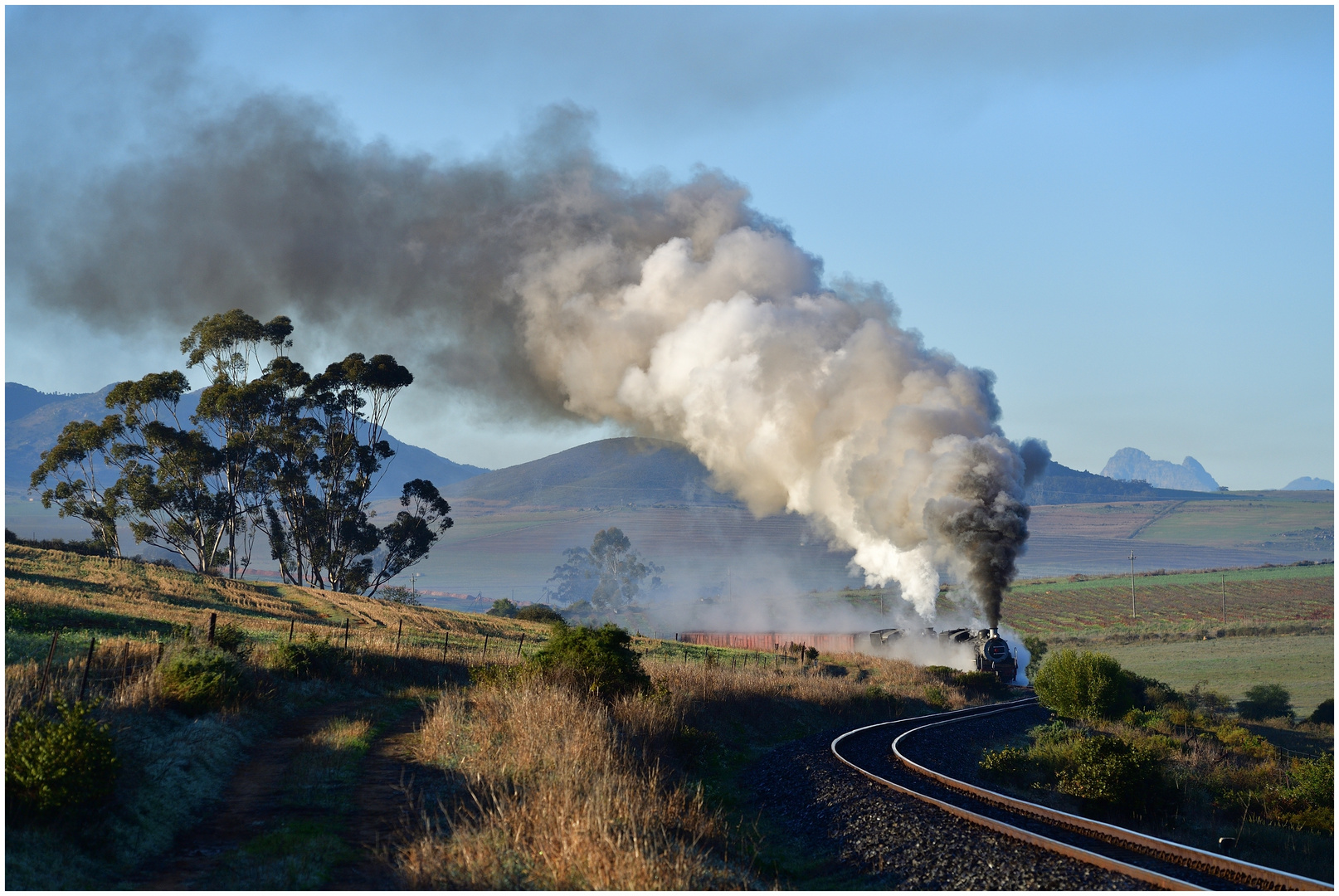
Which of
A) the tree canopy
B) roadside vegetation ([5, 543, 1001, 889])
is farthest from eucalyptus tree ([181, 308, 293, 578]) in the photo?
roadside vegetation ([5, 543, 1001, 889])

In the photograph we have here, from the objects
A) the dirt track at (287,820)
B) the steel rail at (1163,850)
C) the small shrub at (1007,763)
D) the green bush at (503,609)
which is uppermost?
the steel rail at (1163,850)

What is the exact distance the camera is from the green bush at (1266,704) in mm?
43594

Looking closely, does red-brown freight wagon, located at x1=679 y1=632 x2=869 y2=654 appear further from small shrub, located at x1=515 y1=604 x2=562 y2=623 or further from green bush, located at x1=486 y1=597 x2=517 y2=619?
green bush, located at x1=486 y1=597 x2=517 y2=619

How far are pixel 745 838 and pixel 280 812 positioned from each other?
619 cm

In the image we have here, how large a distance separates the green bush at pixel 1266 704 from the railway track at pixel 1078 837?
3134 cm

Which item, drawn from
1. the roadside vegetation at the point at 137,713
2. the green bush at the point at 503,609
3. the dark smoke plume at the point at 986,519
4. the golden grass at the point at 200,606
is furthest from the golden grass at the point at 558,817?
the green bush at the point at 503,609

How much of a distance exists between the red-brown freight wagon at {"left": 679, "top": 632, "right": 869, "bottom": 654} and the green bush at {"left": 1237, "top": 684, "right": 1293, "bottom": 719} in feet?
69.2

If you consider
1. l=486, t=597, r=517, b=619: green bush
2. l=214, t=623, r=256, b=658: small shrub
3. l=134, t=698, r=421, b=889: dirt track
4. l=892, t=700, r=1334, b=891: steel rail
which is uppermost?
l=214, t=623, r=256, b=658: small shrub

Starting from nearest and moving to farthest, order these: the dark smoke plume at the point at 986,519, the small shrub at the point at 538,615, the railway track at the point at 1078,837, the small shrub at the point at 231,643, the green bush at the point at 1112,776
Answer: the railway track at the point at 1078,837 < the green bush at the point at 1112,776 < the small shrub at the point at 231,643 < the dark smoke plume at the point at 986,519 < the small shrub at the point at 538,615

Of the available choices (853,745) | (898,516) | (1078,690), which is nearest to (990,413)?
(898,516)

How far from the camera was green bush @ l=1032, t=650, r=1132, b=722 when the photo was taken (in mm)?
33812

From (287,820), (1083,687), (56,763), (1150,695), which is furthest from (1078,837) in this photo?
→ (1150,695)

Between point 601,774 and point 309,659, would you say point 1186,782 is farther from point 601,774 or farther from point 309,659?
point 309,659

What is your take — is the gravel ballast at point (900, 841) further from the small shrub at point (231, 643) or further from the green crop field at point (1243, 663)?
the green crop field at point (1243, 663)
